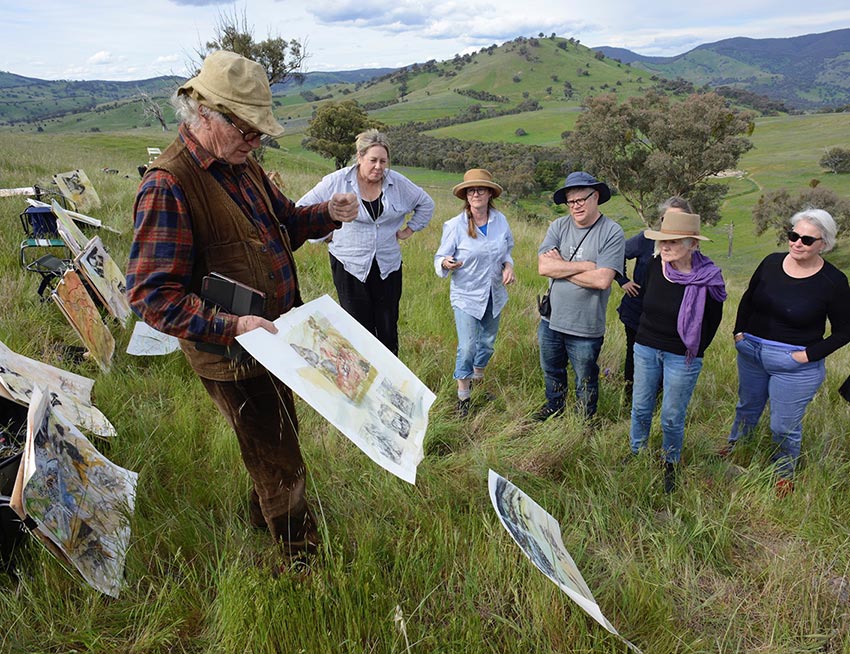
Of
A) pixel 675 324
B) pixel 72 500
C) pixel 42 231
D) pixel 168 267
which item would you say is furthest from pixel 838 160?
pixel 72 500

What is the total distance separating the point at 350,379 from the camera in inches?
76.4

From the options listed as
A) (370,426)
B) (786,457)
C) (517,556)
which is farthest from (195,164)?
(786,457)

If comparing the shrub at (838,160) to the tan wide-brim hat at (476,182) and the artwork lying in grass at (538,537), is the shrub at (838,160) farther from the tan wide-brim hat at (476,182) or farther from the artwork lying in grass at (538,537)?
the artwork lying in grass at (538,537)

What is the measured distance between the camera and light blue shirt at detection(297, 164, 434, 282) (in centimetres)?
396

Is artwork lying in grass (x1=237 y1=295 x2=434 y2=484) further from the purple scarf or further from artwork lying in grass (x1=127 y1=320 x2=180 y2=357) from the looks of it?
artwork lying in grass (x1=127 y1=320 x2=180 y2=357)

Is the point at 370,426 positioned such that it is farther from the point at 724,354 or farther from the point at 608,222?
the point at 724,354

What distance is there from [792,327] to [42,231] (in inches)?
291

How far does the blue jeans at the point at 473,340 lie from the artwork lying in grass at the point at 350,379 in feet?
6.39

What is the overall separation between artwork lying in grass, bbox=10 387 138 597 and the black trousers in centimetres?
212

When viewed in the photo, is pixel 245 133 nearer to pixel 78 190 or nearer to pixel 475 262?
pixel 475 262

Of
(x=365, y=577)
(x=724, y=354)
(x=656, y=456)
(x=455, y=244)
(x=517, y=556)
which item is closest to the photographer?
(x=365, y=577)

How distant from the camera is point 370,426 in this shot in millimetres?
1823

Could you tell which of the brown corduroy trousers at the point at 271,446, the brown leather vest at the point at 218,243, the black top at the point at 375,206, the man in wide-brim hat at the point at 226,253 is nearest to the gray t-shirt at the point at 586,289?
the black top at the point at 375,206

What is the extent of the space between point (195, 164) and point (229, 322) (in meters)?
0.62
